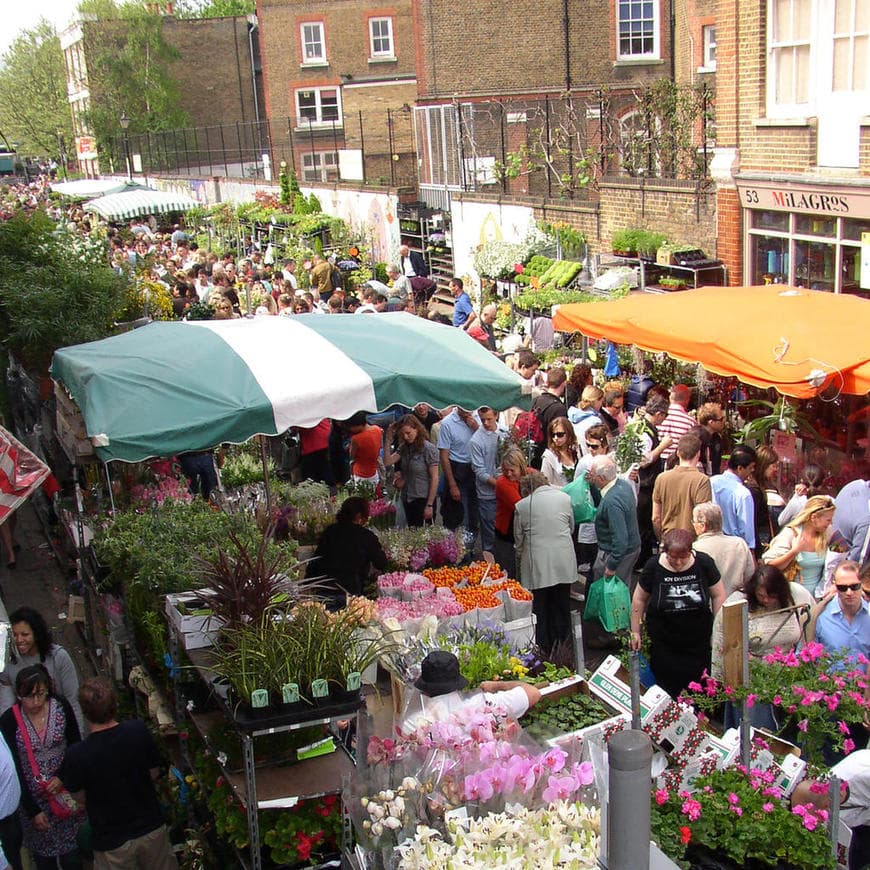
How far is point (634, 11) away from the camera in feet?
98.5

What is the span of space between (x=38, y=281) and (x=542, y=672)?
8.05m

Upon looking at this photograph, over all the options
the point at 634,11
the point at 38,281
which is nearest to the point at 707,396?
the point at 38,281

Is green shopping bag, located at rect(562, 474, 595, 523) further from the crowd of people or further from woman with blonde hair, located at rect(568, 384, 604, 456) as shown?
the crowd of people

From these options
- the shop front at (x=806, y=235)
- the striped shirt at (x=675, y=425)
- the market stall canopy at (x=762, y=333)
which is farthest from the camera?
the shop front at (x=806, y=235)

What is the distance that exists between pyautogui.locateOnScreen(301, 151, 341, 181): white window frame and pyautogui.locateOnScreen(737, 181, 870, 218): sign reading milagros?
99.4 feet

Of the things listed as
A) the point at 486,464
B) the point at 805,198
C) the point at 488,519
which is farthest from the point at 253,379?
the point at 805,198

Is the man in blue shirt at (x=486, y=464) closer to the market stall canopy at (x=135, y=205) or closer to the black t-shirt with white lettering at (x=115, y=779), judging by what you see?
the black t-shirt with white lettering at (x=115, y=779)

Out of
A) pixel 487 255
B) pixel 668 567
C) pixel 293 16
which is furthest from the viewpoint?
pixel 293 16

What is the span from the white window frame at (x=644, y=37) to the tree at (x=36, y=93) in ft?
135

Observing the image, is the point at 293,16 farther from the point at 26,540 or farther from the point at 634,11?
the point at 26,540

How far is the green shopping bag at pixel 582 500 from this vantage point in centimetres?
833

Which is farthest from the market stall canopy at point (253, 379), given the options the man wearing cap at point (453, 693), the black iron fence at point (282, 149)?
the black iron fence at point (282, 149)

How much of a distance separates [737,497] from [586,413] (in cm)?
226

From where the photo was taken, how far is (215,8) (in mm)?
72750
